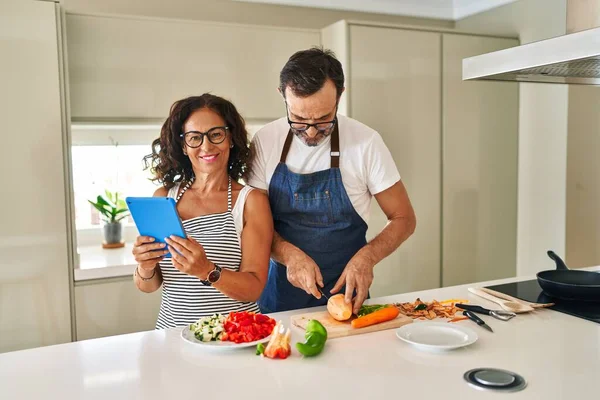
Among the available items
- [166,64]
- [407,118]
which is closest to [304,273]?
[166,64]

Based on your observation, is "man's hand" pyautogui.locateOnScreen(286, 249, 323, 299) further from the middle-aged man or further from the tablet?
the tablet

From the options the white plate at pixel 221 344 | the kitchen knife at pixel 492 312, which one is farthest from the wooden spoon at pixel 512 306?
the white plate at pixel 221 344

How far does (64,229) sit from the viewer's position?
269 cm

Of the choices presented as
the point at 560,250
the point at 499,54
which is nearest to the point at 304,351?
the point at 499,54

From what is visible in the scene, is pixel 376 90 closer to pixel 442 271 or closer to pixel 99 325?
pixel 442 271

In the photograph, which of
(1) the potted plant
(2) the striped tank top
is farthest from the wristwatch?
(1) the potted plant

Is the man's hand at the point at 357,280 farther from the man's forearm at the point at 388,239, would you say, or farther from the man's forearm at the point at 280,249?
the man's forearm at the point at 280,249

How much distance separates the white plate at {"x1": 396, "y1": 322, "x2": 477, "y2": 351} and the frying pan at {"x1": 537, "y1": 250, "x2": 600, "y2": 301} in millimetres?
450

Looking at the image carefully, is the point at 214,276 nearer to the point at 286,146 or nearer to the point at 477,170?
the point at 286,146

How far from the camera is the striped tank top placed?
1.78m

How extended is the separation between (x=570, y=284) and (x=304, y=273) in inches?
31.7

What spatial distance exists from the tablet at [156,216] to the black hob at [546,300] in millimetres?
1094

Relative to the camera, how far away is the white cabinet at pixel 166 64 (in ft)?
9.43

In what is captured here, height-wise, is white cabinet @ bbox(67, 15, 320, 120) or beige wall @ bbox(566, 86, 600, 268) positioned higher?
white cabinet @ bbox(67, 15, 320, 120)
